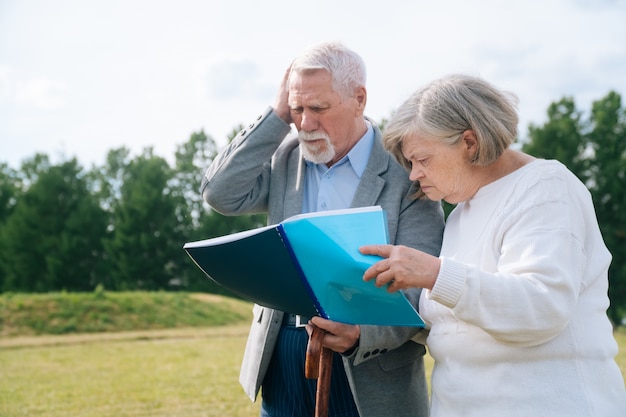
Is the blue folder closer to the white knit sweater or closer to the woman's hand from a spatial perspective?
the woman's hand

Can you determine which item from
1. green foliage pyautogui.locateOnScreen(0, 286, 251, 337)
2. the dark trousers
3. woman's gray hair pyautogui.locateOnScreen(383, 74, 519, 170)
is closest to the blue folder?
woman's gray hair pyautogui.locateOnScreen(383, 74, 519, 170)

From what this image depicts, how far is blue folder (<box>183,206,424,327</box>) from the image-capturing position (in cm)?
188

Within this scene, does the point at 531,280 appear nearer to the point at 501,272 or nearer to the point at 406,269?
the point at 501,272

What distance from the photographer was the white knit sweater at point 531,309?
5.92ft

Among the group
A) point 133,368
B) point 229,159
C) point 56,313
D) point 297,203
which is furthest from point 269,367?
point 56,313

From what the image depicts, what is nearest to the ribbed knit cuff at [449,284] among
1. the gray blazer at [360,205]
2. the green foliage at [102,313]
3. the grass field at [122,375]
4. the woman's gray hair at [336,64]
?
the gray blazer at [360,205]

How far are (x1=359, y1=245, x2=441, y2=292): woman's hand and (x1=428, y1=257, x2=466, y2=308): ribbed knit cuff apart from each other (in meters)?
0.02

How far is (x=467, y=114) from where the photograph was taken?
6.74 ft

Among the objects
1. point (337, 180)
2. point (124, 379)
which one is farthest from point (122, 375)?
point (337, 180)

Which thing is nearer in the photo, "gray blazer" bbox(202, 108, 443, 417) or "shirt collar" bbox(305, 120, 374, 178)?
"gray blazer" bbox(202, 108, 443, 417)

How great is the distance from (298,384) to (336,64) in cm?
128

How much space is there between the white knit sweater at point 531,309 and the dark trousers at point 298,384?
68cm

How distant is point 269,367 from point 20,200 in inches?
1522

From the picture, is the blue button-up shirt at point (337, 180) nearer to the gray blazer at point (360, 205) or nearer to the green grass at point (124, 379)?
the gray blazer at point (360, 205)
